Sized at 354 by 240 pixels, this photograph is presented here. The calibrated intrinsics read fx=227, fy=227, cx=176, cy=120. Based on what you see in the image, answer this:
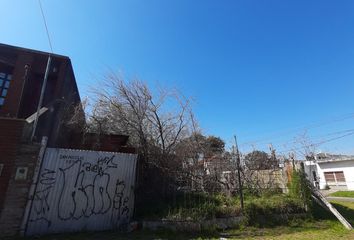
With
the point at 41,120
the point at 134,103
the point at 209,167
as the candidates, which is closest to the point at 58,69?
the point at 41,120

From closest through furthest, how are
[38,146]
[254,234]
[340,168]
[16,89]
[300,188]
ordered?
[38,146], [254,234], [300,188], [16,89], [340,168]

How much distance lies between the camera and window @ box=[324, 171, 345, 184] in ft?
98.0

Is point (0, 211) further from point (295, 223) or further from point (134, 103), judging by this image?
point (295, 223)

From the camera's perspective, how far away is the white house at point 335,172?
2879 cm

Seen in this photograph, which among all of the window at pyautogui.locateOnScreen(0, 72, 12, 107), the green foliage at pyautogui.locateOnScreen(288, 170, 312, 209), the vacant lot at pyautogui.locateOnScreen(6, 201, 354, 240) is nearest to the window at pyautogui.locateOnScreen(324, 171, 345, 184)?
the green foliage at pyautogui.locateOnScreen(288, 170, 312, 209)

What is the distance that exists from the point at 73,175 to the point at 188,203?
13.0 feet

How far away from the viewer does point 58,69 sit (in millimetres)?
12078

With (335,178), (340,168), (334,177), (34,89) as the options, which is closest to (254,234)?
(34,89)

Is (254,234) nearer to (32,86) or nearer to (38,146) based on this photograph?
(38,146)

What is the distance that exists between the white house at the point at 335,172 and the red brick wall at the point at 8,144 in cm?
3031

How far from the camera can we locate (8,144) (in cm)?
652

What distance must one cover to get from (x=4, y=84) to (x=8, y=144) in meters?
7.23

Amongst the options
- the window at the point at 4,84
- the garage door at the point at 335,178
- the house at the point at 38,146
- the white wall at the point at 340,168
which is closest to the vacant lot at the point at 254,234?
the house at the point at 38,146

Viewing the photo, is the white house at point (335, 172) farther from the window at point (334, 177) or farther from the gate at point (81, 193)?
the gate at point (81, 193)
